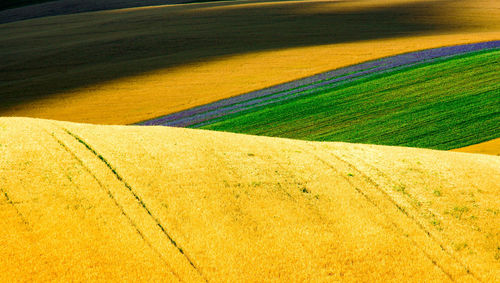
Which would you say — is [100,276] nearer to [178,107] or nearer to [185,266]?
[185,266]

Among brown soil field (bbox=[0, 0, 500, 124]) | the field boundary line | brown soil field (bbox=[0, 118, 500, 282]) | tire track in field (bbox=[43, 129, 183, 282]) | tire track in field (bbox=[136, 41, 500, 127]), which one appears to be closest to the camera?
brown soil field (bbox=[0, 118, 500, 282])

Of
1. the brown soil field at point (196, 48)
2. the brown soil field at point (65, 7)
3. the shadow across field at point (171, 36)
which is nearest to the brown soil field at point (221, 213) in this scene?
the brown soil field at point (196, 48)

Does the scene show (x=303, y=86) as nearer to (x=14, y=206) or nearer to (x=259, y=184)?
(x=259, y=184)

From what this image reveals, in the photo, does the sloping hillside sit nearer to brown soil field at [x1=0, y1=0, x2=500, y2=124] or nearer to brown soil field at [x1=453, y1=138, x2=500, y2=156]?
brown soil field at [x1=0, y1=0, x2=500, y2=124]

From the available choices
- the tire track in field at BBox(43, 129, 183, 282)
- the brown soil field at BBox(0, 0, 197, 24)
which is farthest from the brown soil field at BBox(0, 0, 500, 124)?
the tire track in field at BBox(43, 129, 183, 282)

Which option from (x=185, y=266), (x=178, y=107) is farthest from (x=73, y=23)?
(x=185, y=266)

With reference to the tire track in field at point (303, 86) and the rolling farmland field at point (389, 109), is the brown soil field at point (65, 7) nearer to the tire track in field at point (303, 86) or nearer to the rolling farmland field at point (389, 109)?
the tire track in field at point (303, 86)

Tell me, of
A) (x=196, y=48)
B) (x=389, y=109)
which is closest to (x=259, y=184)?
(x=389, y=109)
